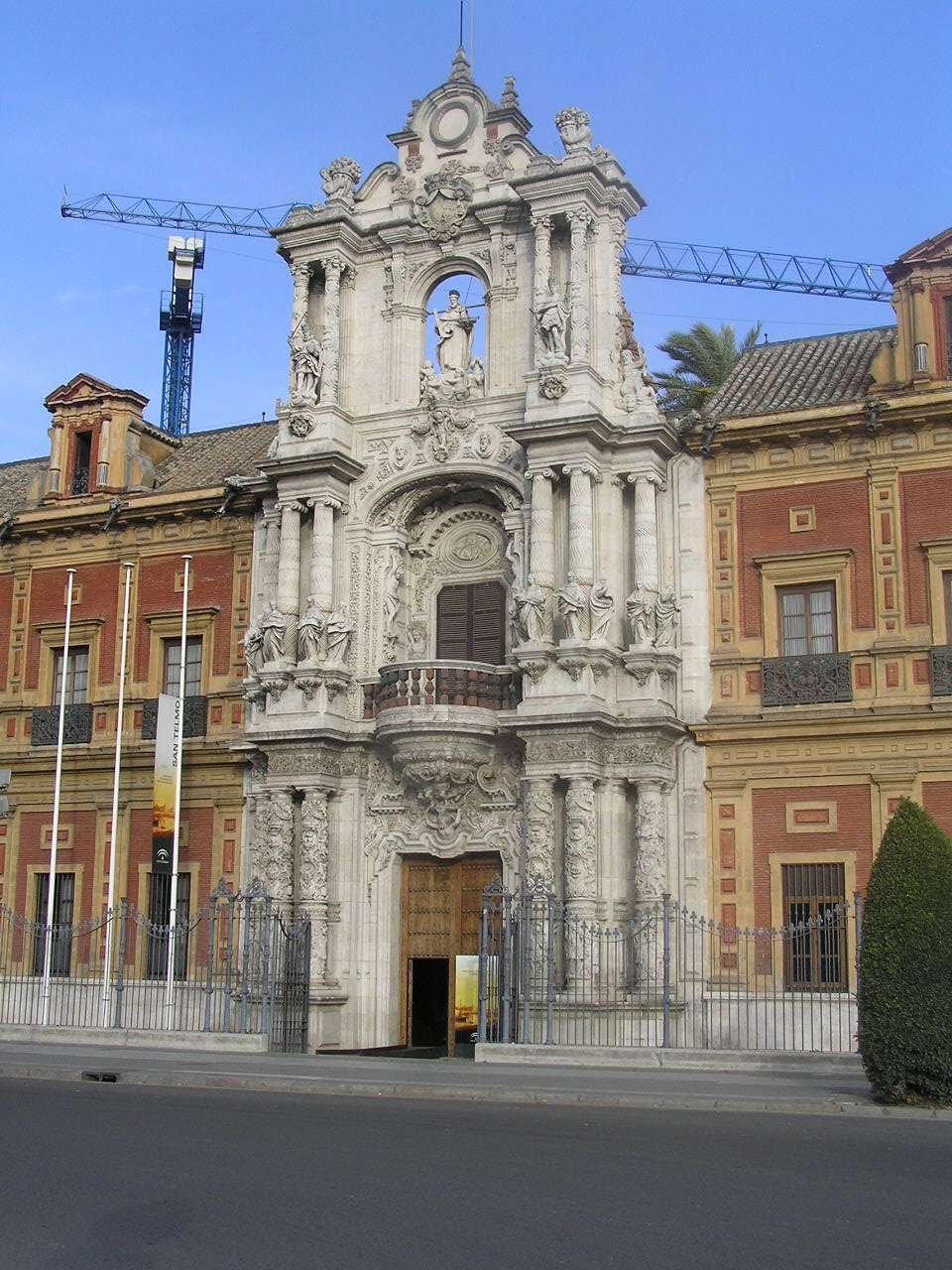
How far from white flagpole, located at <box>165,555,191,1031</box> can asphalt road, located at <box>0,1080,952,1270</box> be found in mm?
11561

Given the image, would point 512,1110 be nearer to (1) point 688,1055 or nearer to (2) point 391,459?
(1) point 688,1055

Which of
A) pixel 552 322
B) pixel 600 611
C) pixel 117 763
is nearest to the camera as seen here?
pixel 600 611

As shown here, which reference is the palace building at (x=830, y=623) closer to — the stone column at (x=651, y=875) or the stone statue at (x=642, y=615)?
the stone column at (x=651, y=875)

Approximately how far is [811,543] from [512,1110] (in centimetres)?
1306

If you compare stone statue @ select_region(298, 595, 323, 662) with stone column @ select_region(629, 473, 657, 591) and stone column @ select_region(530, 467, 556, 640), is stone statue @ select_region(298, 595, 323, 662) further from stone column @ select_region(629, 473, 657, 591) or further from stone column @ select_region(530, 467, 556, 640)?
stone column @ select_region(629, 473, 657, 591)

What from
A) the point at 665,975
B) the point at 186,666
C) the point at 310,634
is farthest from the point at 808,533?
the point at 186,666

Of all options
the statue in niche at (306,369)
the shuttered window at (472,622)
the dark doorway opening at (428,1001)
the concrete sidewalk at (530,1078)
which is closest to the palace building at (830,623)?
the shuttered window at (472,622)

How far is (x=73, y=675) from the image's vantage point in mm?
33562

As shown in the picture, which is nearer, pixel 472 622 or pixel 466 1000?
pixel 466 1000

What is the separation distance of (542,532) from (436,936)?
294 inches

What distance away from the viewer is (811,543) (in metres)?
26.8

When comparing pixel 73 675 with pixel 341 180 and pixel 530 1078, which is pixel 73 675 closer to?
pixel 341 180

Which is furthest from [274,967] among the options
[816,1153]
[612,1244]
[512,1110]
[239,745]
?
[612,1244]

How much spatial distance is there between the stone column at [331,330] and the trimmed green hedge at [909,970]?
1579cm
